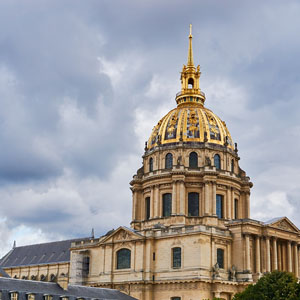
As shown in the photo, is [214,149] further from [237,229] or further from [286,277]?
[286,277]

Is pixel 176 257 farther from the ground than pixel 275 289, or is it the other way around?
pixel 176 257

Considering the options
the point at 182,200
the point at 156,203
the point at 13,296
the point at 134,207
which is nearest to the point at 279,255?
the point at 182,200

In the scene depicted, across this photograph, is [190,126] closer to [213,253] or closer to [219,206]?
[219,206]

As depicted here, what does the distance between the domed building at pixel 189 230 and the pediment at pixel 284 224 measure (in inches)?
5.4

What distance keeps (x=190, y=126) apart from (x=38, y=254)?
1758 inches

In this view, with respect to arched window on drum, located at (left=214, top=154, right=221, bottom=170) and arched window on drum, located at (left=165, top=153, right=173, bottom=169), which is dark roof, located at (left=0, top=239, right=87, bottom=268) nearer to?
arched window on drum, located at (left=165, top=153, right=173, bottom=169)

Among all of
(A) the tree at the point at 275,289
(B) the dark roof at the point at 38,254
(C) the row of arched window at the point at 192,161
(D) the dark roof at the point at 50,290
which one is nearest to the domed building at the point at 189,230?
(C) the row of arched window at the point at 192,161

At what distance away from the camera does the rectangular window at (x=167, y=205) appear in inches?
3270

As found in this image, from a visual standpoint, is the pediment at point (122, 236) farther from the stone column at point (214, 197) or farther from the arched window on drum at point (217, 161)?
the arched window on drum at point (217, 161)

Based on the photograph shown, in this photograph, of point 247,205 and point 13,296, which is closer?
point 13,296

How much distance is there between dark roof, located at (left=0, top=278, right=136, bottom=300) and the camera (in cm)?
5791

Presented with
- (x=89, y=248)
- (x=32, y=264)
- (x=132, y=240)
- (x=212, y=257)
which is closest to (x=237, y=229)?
(x=212, y=257)

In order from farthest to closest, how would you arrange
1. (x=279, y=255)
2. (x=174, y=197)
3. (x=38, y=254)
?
(x=38, y=254) < (x=174, y=197) < (x=279, y=255)

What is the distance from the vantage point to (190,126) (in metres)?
87.2
